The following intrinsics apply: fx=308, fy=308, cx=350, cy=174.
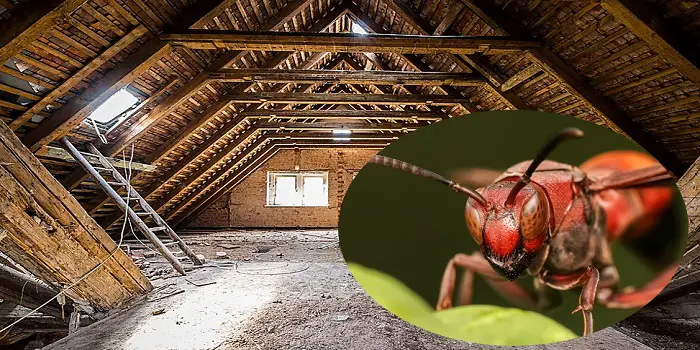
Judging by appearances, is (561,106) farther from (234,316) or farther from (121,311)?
(121,311)

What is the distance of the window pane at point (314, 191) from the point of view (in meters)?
11.0

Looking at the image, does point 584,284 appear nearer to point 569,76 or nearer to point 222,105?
point 569,76

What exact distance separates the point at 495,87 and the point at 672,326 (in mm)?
3059

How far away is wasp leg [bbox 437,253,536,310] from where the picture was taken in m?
0.85

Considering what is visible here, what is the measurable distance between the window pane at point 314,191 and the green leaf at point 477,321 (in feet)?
32.9

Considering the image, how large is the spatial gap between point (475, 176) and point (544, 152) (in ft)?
0.56

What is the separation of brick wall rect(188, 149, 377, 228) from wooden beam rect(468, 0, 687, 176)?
23.9ft

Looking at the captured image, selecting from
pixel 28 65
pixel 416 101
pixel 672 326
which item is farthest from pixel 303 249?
pixel 672 326

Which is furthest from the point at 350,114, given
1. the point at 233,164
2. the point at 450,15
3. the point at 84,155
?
the point at 84,155

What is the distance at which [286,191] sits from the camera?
1112 cm

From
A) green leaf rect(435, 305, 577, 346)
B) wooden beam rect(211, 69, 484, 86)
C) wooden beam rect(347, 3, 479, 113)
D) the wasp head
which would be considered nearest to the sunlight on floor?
green leaf rect(435, 305, 577, 346)

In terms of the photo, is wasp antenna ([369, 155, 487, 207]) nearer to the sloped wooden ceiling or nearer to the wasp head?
the wasp head

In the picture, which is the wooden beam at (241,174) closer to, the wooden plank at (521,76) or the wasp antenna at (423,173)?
the wooden plank at (521,76)

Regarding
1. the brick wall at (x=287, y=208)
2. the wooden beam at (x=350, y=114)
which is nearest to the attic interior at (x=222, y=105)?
the wooden beam at (x=350, y=114)
